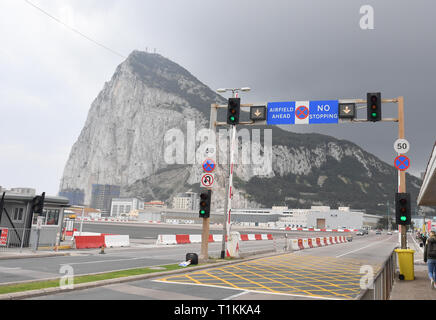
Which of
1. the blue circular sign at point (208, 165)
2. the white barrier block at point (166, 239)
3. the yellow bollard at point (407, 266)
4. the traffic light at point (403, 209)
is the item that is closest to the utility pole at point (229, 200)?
the blue circular sign at point (208, 165)

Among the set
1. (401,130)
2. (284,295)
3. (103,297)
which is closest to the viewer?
(103,297)

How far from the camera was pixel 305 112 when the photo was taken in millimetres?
18875

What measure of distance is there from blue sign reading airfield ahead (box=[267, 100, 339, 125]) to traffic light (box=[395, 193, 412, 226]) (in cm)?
586

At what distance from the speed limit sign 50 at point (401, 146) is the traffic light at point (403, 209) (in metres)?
2.09

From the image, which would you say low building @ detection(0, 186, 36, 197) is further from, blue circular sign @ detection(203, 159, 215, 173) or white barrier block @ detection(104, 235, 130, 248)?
blue circular sign @ detection(203, 159, 215, 173)

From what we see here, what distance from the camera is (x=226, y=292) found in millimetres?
9734

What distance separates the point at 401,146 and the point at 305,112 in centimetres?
548

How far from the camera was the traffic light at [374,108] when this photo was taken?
52.6ft

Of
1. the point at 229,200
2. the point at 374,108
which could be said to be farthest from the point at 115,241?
the point at 374,108

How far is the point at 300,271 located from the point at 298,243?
50.6ft

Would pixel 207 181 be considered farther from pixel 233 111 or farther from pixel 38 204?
pixel 38 204

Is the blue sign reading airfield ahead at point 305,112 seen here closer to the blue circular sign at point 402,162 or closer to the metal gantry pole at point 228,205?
the metal gantry pole at point 228,205
